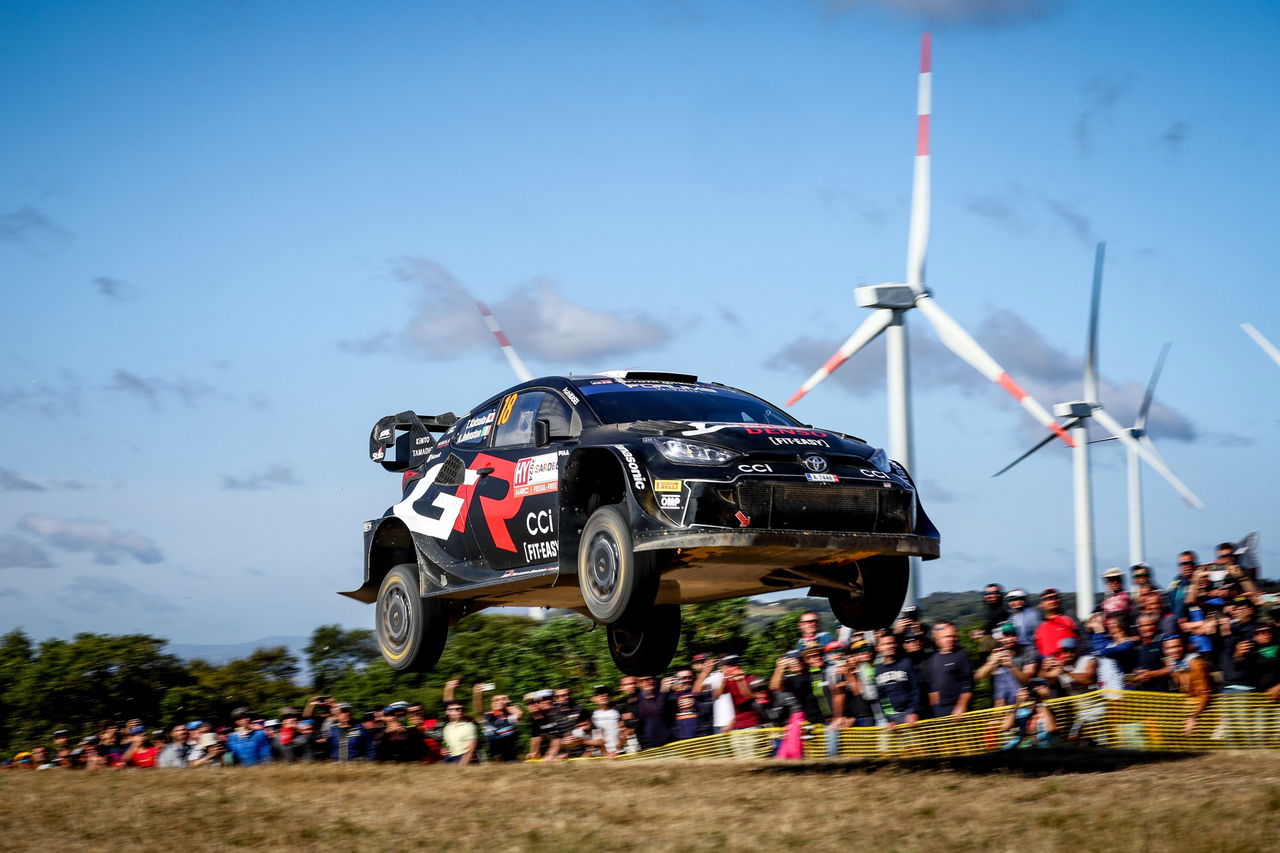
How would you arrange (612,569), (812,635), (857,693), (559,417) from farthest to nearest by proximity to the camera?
(812,635), (857,693), (559,417), (612,569)

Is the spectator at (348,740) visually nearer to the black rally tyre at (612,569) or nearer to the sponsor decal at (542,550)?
the sponsor decal at (542,550)

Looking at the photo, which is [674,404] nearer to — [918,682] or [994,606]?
[918,682]

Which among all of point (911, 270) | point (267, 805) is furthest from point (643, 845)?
point (911, 270)

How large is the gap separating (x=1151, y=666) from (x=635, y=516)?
20.2 ft

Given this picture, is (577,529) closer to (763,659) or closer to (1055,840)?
(1055,840)

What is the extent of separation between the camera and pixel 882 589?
11.6 meters

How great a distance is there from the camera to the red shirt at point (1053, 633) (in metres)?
14.2

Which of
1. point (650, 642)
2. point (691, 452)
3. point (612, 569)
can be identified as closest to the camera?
point (691, 452)

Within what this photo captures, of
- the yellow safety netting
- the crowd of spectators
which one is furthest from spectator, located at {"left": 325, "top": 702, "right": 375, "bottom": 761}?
the yellow safety netting

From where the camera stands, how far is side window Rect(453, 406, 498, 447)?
12609 millimetres

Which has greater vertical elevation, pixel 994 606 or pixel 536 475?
pixel 536 475

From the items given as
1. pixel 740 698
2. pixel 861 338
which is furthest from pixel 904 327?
pixel 740 698

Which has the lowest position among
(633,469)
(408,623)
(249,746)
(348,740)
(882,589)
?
(249,746)

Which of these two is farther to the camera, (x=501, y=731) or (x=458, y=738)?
(x=501, y=731)
